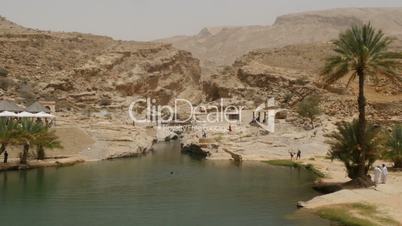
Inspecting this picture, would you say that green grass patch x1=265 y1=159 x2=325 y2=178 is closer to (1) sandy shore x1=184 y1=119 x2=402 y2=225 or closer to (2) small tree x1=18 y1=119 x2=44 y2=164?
(1) sandy shore x1=184 y1=119 x2=402 y2=225

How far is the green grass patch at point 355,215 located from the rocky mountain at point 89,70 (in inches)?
2231

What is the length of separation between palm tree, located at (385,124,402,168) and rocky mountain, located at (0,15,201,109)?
5081 cm

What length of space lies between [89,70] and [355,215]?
7384 centimetres

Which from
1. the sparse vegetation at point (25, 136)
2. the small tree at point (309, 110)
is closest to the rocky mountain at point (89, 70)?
the small tree at point (309, 110)

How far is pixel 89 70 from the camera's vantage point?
92.1 m

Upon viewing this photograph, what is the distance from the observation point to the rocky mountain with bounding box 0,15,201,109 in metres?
83.9

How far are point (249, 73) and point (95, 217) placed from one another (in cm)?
6879

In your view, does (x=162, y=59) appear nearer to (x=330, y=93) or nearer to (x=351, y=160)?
(x=330, y=93)

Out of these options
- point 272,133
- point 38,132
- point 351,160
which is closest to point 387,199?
point 351,160

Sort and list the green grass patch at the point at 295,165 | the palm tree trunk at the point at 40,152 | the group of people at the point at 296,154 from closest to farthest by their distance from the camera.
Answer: the green grass patch at the point at 295,165
the palm tree trunk at the point at 40,152
the group of people at the point at 296,154

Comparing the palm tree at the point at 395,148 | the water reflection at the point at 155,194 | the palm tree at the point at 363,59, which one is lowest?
the water reflection at the point at 155,194

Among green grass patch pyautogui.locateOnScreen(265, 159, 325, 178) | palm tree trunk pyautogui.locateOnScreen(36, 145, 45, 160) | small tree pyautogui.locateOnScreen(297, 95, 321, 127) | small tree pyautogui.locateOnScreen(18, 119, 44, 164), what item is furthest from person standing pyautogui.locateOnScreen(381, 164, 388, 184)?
small tree pyautogui.locateOnScreen(297, 95, 321, 127)

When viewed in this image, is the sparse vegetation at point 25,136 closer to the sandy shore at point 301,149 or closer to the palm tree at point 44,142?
the palm tree at point 44,142

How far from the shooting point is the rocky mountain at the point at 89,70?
275 ft
